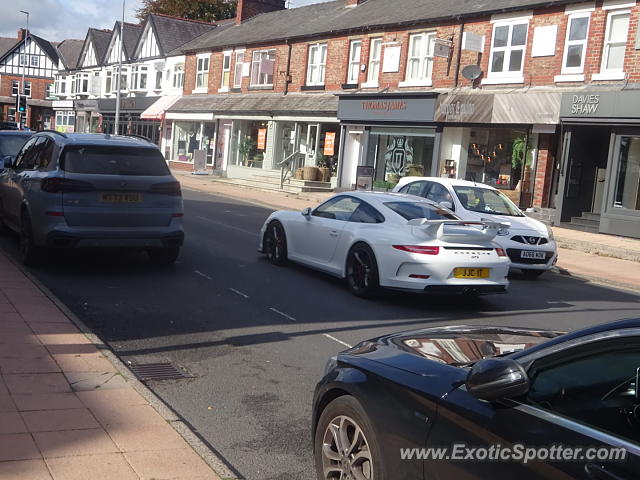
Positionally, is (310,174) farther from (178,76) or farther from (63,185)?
(63,185)

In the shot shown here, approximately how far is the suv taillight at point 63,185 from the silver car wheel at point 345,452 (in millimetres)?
6531

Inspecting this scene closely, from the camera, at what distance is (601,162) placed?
23.0 m

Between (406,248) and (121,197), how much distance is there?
3758 mm

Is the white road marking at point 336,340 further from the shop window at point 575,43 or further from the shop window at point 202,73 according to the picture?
the shop window at point 202,73

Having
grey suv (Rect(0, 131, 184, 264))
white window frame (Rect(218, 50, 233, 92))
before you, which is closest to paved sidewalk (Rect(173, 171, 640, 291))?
grey suv (Rect(0, 131, 184, 264))

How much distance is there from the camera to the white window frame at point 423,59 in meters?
27.7

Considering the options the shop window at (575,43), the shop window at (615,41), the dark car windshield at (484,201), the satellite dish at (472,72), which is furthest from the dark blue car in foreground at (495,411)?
the satellite dish at (472,72)

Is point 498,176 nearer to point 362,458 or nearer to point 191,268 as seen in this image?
point 191,268

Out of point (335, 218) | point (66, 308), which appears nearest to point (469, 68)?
point (335, 218)

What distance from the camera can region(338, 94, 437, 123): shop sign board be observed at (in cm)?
2697

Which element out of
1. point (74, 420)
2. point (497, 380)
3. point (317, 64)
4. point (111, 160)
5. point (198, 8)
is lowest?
point (74, 420)

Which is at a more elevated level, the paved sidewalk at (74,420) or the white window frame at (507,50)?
the white window frame at (507,50)

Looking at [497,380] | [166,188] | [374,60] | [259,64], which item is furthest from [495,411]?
[259,64]

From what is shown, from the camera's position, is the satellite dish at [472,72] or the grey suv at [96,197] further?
the satellite dish at [472,72]
